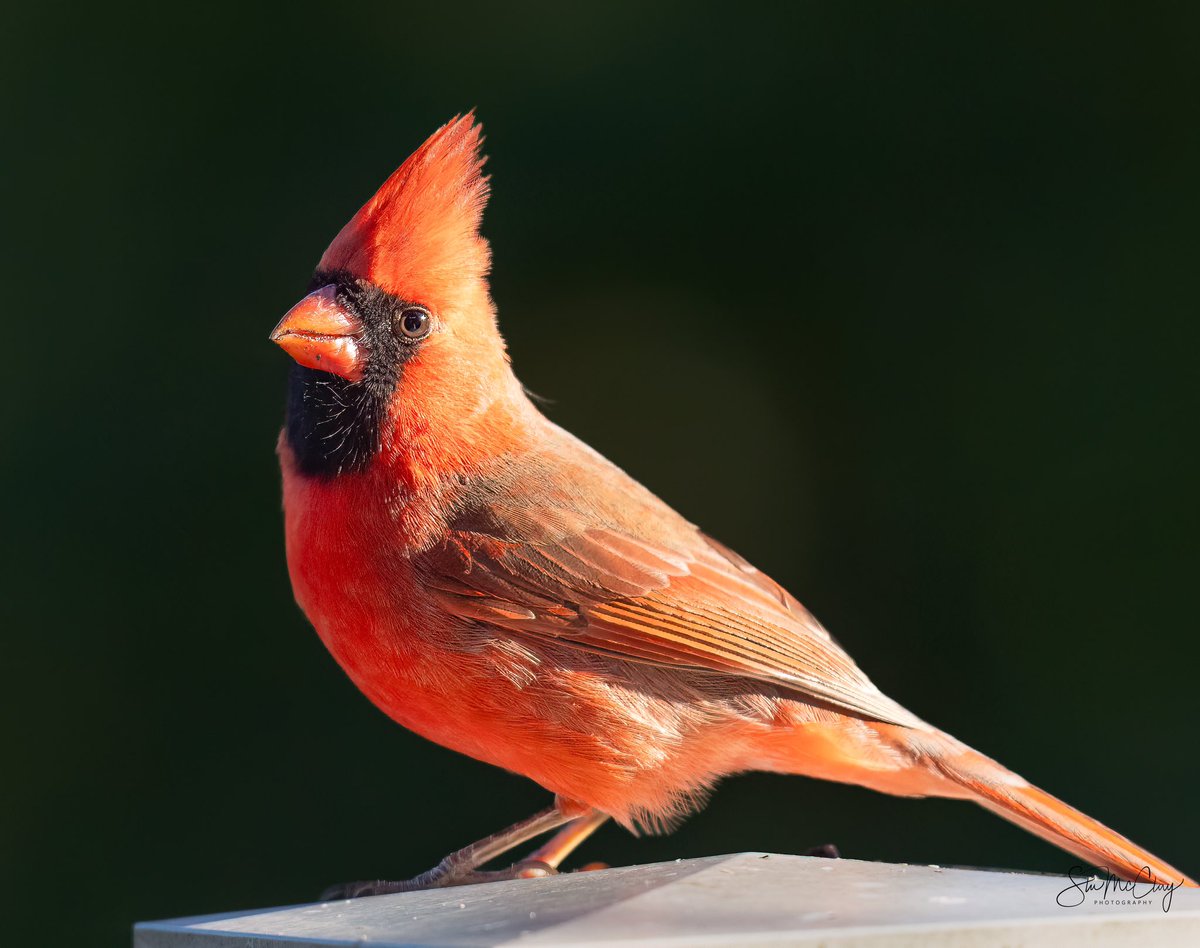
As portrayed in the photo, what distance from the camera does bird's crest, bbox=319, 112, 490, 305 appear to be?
1.85 meters

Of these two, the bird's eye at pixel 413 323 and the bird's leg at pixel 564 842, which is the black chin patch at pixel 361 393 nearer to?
the bird's eye at pixel 413 323

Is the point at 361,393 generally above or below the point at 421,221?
below

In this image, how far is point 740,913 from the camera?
108 cm

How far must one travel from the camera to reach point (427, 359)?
6.19 ft

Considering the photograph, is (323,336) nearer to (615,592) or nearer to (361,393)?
(361,393)

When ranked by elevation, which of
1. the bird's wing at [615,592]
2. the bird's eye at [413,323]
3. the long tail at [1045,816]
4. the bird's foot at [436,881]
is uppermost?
the bird's eye at [413,323]

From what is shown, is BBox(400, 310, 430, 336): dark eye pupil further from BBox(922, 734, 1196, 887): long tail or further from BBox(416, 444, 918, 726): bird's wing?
BBox(922, 734, 1196, 887): long tail

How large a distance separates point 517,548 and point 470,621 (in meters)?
0.14

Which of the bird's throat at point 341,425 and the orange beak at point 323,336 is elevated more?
the orange beak at point 323,336

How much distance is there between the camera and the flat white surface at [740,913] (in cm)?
101

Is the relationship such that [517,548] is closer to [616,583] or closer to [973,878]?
[616,583]
